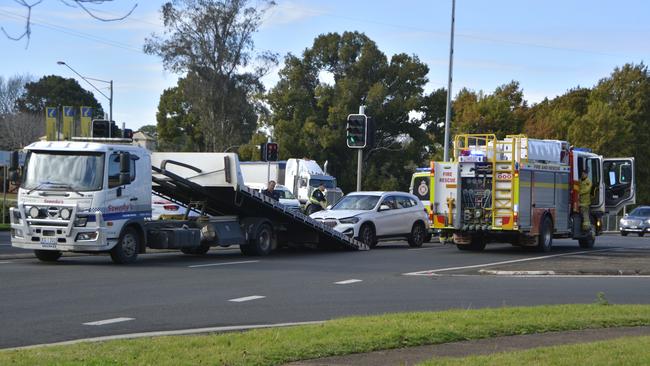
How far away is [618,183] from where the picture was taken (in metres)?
28.4

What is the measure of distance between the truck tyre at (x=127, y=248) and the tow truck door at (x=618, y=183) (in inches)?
601

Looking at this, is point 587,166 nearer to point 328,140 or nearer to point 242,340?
point 242,340

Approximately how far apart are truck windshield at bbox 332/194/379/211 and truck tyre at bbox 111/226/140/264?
8415mm

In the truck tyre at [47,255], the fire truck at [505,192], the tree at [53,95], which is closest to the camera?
the truck tyre at [47,255]

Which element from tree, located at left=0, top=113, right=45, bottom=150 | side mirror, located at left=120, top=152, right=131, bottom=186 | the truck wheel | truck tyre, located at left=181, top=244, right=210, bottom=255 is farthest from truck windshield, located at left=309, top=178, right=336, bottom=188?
tree, located at left=0, top=113, right=45, bottom=150

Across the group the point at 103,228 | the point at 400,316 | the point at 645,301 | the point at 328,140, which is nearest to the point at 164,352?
the point at 400,316

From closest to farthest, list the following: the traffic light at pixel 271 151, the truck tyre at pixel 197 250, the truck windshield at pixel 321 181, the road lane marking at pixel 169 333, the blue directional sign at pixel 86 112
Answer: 1. the road lane marking at pixel 169 333
2. the truck tyre at pixel 197 250
3. the blue directional sign at pixel 86 112
4. the traffic light at pixel 271 151
5. the truck windshield at pixel 321 181

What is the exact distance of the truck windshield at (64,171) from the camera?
18094mm

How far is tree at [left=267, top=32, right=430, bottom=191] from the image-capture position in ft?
Answer: 200

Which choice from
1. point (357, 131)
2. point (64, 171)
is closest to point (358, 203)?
point (357, 131)

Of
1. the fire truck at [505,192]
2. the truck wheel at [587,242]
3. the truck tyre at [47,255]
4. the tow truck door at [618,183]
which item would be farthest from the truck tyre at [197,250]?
the tow truck door at [618,183]

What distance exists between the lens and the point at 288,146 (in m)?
61.1

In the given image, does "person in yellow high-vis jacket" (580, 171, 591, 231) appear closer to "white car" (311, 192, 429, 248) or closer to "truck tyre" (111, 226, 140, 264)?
"white car" (311, 192, 429, 248)

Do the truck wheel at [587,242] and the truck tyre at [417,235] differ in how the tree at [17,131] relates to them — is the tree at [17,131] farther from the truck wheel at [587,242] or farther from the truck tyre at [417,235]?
the truck wheel at [587,242]
